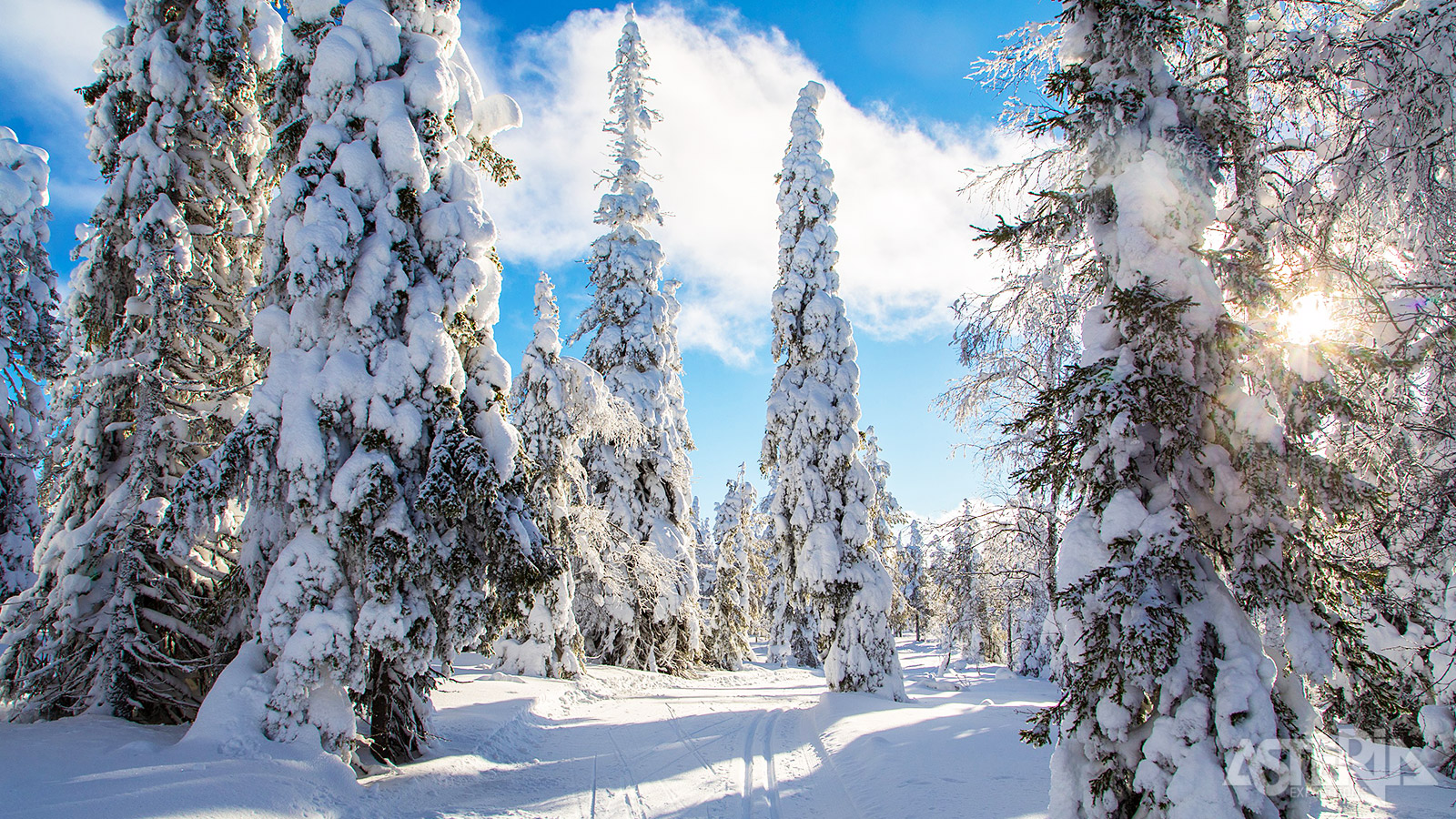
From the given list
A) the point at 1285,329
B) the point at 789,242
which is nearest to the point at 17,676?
the point at 1285,329

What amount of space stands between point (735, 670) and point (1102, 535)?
886 inches

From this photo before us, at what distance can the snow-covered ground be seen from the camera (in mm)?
5371

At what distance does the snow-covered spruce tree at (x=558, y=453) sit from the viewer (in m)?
15.2

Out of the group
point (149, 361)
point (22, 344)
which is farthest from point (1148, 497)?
point (22, 344)

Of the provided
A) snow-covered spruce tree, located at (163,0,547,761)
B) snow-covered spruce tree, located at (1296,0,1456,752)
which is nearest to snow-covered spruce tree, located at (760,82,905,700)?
snow-covered spruce tree, located at (163,0,547,761)

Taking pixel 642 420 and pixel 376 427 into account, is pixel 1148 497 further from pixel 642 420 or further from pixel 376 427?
pixel 642 420

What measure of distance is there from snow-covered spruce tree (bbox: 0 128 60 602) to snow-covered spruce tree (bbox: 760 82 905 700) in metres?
15.8

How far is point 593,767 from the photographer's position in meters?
8.76

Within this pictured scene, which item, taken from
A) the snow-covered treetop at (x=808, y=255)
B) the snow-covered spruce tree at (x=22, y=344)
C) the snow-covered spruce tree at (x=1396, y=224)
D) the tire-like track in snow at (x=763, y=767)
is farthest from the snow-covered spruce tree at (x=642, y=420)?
the snow-covered spruce tree at (x=1396, y=224)

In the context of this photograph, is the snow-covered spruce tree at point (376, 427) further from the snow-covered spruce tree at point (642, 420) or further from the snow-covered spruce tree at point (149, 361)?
the snow-covered spruce tree at point (642, 420)

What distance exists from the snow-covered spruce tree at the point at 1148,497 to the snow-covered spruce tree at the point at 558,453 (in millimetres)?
11621

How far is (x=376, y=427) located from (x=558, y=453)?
8796 millimetres

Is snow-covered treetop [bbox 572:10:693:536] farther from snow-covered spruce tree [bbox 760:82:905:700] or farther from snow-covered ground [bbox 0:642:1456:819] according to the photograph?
snow-covered ground [bbox 0:642:1456:819]

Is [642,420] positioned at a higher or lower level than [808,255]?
lower
